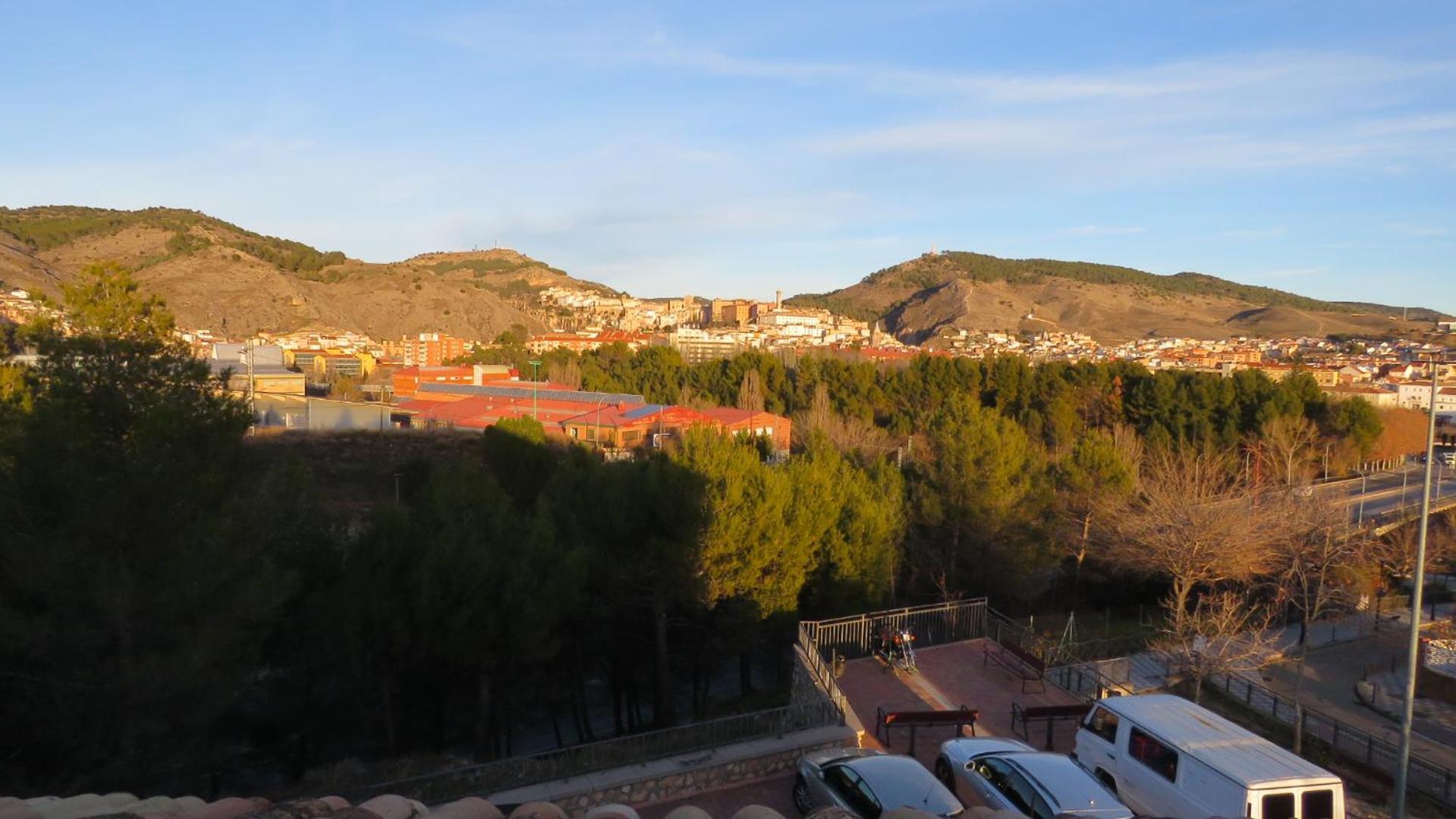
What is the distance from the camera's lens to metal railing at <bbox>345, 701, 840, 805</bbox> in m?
7.41

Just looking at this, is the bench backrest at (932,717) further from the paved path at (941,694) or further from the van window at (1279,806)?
the van window at (1279,806)

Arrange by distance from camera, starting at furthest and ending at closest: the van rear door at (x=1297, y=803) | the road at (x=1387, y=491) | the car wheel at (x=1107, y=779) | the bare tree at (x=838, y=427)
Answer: the bare tree at (x=838, y=427) < the road at (x=1387, y=491) < the car wheel at (x=1107, y=779) < the van rear door at (x=1297, y=803)

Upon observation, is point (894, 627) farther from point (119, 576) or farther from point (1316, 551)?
point (1316, 551)

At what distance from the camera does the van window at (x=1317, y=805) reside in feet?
21.5

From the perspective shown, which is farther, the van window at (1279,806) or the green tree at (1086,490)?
the green tree at (1086,490)

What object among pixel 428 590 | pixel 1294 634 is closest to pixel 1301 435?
pixel 1294 634

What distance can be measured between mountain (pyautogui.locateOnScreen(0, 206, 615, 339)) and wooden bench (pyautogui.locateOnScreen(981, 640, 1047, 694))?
282ft

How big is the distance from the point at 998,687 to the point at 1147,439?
30.4 meters

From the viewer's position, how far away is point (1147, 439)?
37.0 m

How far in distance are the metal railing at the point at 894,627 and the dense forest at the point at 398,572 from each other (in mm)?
1359

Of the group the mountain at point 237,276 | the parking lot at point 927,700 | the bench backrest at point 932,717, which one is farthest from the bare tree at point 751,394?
the mountain at point 237,276

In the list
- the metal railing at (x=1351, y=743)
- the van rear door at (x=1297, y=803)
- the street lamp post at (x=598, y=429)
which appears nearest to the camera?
the van rear door at (x=1297, y=803)

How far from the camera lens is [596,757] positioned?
26.1 ft

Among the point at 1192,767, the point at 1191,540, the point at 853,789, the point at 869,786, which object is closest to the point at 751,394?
the point at 1191,540
